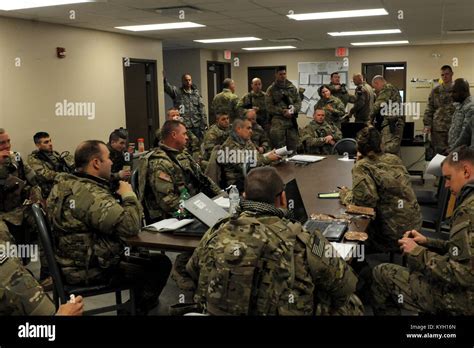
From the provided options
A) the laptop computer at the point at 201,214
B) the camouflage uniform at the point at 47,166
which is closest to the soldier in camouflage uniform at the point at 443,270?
the laptop computer at the point at 201,214

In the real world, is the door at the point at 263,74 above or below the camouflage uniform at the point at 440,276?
above

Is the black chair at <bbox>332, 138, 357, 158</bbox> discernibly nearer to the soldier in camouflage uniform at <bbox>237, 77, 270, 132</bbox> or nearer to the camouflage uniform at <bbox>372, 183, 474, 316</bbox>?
the soldier in camouflage uniform at <bbox>237, 77, 270, 132</bbox>

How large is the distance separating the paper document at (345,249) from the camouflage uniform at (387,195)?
2.50 ft

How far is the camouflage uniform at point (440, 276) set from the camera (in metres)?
2.14

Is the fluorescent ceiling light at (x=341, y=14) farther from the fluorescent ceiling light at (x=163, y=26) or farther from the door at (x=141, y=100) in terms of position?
the door at (x=141, y=100)

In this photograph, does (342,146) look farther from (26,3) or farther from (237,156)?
(26,3)

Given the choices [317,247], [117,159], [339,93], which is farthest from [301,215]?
[339,93]

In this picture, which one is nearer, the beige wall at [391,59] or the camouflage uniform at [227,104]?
the camouflage uniform at [227,104]

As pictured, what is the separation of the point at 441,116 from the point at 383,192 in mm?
4719

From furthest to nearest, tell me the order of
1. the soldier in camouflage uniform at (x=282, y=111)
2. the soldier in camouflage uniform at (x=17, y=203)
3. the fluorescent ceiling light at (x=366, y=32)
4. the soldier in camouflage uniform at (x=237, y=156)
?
the fluorescent ceiling light at (x=366, y=32) < the soldier in camouflage uniform at (x=282, y=111) < the soldier in camouflage uniform at (x=237, y=156) < the soldier in camouflage uniform at (x=17, y=203)

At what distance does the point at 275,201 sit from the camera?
2.10 meters

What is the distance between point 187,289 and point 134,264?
0.88m

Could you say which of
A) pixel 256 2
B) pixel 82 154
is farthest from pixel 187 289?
pixel 256 2

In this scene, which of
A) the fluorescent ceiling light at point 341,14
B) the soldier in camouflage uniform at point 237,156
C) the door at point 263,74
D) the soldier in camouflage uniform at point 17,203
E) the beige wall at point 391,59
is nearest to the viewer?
the soldier in camouflage uniform at point 17,203
